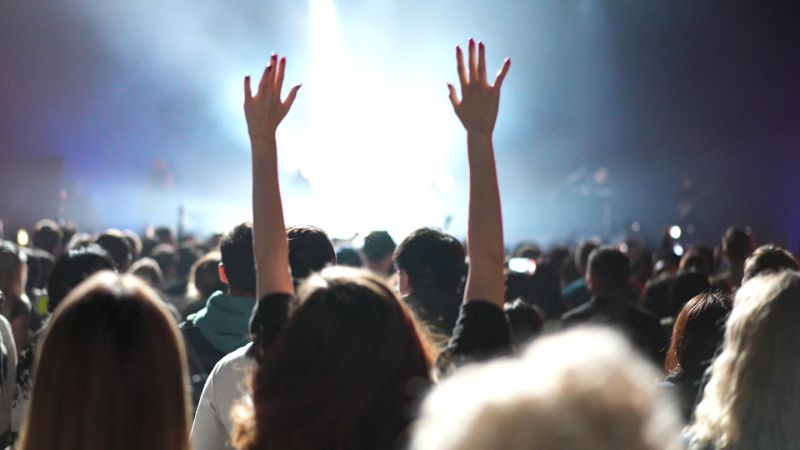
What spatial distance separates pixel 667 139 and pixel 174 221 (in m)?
12.1

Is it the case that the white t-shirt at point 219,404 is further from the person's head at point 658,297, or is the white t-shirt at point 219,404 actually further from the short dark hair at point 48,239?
the short dark hair at point 48,239

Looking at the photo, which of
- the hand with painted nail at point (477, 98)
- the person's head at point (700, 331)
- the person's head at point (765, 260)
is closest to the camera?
the hand with painted nail at point (477, 98)

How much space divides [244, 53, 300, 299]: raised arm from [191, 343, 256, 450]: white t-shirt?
0.38 m

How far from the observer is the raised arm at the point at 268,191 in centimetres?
176

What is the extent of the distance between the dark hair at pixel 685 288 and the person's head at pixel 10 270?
12.0 ft

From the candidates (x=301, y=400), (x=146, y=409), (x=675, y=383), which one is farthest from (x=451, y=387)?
(x=675, y=383)

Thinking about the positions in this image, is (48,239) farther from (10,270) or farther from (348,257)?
(348,257)

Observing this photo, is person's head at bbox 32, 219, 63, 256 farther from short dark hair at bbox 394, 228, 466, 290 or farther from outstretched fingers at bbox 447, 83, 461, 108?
outstretched fingers at bbox 447, 83, 461, 108

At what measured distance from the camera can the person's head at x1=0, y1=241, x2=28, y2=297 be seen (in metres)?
3.61

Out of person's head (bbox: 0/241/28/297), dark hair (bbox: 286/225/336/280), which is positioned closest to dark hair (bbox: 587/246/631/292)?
dark hair (bbox: 286/225/336/280)

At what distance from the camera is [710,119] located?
14930mm

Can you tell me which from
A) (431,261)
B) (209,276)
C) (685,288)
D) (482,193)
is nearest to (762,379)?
(482,193)

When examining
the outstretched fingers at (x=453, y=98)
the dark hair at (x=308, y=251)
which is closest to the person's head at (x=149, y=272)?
the dark hair at (x=308, y=251)

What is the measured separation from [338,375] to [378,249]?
315 cm
